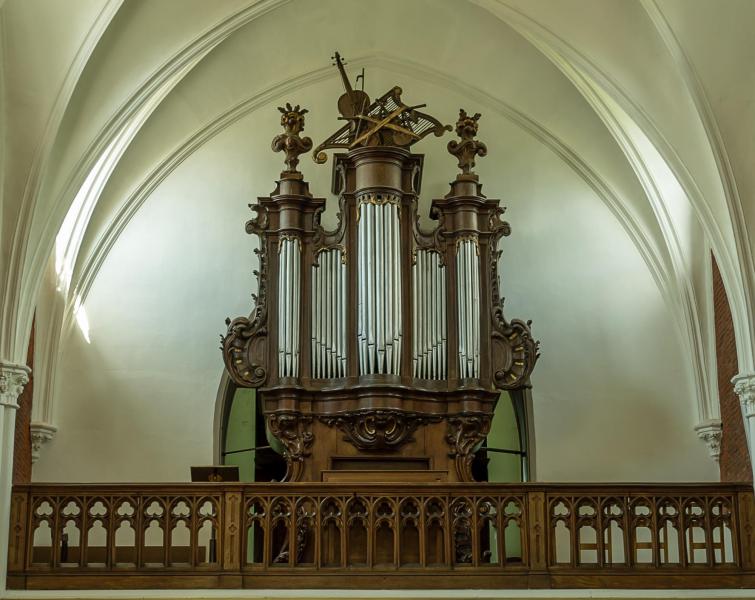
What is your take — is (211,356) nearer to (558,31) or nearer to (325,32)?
(325,32)

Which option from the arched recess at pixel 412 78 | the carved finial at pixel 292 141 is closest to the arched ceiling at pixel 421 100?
the arched recess at pixel 412 78

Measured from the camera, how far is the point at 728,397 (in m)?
15.3

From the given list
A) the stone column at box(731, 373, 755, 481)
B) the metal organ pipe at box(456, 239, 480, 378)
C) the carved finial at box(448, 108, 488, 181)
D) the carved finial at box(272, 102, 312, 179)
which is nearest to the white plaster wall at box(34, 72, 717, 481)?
the carved finial at box(448, 108, 488, 181)

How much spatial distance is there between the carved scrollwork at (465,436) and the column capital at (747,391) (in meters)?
2.47

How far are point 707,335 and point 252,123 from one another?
6.00 m

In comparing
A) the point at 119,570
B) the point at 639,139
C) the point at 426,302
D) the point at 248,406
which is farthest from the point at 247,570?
the point at 639,139

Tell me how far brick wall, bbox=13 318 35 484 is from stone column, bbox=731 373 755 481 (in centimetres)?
741

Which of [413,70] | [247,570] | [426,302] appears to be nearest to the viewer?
[247,570]

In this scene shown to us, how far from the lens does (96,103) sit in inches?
558

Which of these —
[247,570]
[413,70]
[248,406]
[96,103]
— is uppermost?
[413,70]

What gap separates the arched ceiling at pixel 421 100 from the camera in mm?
13094

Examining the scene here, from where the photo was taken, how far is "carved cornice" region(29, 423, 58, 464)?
615 inches

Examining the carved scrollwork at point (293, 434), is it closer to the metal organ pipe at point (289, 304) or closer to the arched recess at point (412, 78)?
the metal organ pipe at point (289, 304)

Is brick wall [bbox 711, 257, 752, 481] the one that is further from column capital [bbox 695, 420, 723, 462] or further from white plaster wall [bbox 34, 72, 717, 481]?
white plaster wall [bbox 34, 72, 717, 481]
